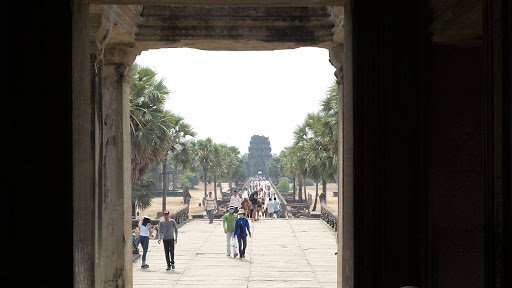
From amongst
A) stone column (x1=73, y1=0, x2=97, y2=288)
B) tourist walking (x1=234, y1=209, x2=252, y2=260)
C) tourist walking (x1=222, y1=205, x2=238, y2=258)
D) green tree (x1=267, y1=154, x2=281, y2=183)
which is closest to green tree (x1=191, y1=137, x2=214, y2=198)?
tourist walking (x1=222, y1=205, x2=238, y2=258)

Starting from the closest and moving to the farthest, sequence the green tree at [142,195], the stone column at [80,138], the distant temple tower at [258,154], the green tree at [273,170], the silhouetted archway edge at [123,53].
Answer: the stone column at [80,138] → the silhouetted archway edge at [123,53] → the green tree at [142,195] → the green tree at [273,170] → the distant temple tower at [258,154]

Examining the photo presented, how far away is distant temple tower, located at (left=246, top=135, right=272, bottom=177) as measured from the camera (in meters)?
155

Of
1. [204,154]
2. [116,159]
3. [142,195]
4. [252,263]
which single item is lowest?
[252,263]

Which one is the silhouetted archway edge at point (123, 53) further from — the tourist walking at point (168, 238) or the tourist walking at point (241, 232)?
the tourist walking at point (241, 232)

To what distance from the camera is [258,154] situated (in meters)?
157

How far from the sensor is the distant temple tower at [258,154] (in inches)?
6102

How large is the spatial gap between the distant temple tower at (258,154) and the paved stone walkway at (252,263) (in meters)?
138

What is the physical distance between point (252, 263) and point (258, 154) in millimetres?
145291
